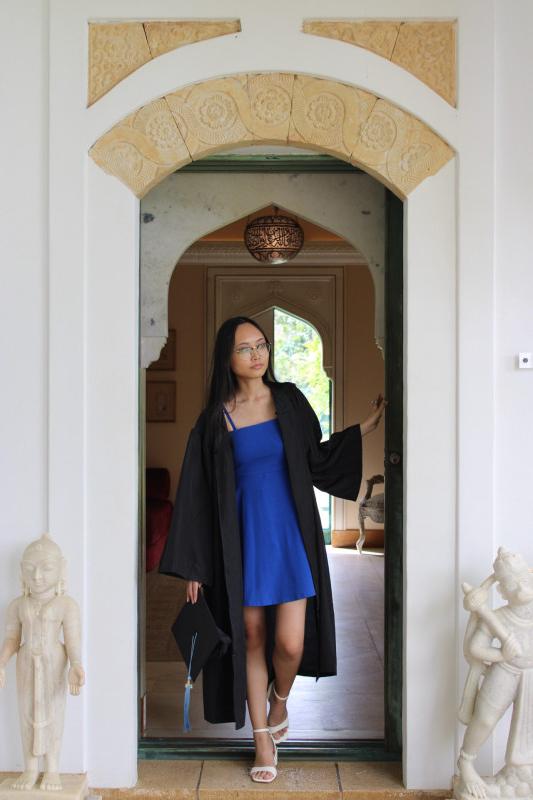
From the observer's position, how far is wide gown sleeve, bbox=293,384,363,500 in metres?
3.77

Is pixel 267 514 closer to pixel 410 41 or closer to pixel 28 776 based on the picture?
pixel 28 776

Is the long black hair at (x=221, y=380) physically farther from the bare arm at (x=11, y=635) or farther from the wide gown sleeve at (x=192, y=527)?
the bare arm at (x=11, y=635)

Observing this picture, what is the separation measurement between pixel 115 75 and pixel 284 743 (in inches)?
107

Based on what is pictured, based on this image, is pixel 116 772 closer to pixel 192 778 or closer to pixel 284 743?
pixel 192 778

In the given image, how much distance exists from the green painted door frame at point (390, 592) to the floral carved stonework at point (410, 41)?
1.70 feet

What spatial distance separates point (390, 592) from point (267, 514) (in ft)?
1.99

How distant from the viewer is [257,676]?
12.0 ft

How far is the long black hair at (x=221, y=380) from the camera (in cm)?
364

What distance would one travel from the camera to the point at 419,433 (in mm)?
3451

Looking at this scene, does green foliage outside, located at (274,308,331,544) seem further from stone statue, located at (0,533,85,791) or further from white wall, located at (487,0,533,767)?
stone statue, located at (0,533,85,791)

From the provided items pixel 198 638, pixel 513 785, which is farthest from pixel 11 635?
pixel 513 785

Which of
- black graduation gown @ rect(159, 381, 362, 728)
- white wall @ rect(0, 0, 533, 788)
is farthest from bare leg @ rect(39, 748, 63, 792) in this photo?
black graduation gown @ rect(159, 381, 362, 728)

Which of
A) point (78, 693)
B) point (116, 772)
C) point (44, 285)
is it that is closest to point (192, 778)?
point (116, 772)

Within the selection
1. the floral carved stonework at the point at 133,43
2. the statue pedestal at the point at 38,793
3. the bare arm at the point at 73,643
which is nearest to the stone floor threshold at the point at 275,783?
the statue pedestal at the point at 38,793
